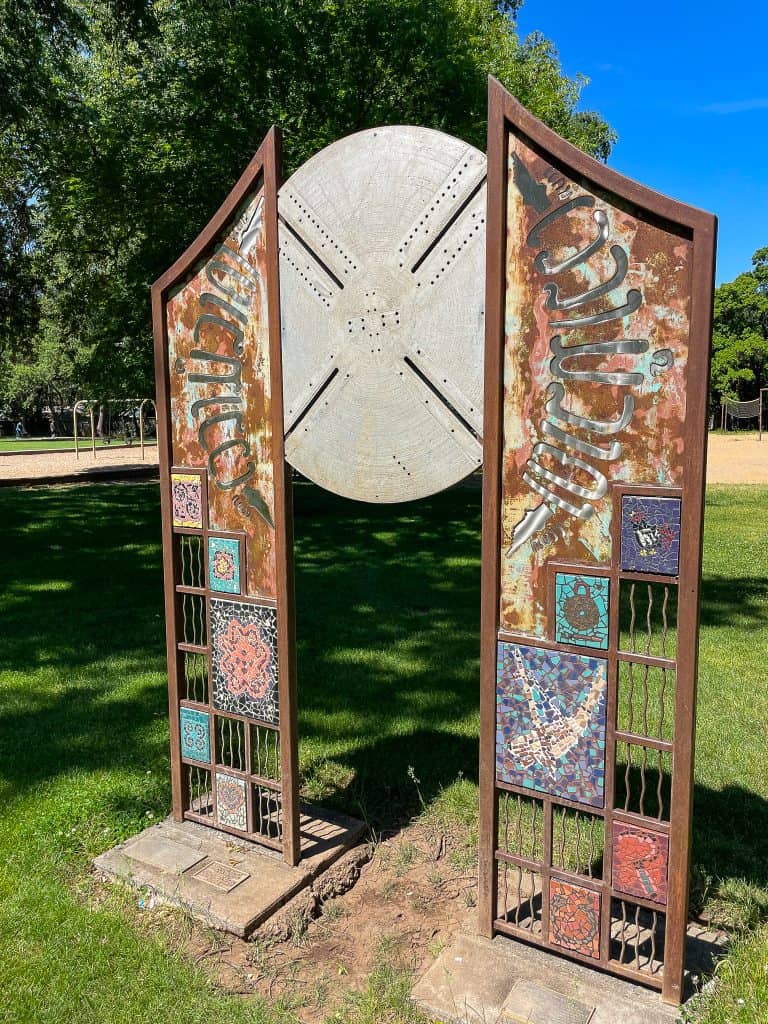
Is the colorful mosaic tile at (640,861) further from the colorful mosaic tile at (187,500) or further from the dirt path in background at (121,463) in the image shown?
the dirt path in background at (121,463)

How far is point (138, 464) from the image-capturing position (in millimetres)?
25328

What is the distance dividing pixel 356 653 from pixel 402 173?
171 inches

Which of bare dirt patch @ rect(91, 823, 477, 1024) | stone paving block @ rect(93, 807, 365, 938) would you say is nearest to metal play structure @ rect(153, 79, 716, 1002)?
stone paving block @ rect(93, 807, 365, 938)

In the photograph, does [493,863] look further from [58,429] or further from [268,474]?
[58,429]

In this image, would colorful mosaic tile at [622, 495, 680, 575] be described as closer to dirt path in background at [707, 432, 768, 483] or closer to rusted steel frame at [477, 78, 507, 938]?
rusted steel frame at [477, 78, 507, 938]

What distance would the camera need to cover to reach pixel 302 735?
4840mm

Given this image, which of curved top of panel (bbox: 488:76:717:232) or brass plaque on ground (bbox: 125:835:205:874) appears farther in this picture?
brass plaque on ground (bbox: 125:835:205:874)

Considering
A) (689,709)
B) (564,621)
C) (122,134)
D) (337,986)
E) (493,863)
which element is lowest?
(337,986)

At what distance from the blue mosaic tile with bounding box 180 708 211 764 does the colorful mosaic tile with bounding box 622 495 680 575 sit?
86.3 inches

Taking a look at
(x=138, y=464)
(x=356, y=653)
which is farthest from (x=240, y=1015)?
(x=138, y=464)

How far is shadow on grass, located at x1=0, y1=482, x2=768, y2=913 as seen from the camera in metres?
4.25

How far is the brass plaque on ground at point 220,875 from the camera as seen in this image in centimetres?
326

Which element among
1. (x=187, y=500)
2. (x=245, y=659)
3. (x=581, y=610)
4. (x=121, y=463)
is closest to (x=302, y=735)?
(x=245, y=659)

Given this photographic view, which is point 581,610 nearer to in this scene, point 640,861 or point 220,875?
Result: point 640,861
